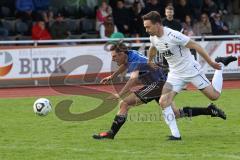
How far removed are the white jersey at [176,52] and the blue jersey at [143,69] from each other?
361 mm

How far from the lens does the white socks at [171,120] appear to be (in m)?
10.6

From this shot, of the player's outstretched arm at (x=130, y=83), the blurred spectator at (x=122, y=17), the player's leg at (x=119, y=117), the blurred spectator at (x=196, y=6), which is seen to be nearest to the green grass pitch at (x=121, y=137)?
the player's leg at (x=119, y=117)

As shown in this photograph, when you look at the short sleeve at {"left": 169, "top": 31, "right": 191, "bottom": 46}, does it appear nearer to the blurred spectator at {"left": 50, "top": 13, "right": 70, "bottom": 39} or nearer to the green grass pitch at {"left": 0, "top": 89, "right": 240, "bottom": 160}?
the green grass pitch at {"left": 0, "top": 89, "right": 240, "bottom": 160}

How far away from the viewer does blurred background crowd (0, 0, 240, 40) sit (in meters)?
22.7

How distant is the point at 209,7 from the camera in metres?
25.9

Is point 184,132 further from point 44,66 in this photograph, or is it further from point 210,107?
point 44,66

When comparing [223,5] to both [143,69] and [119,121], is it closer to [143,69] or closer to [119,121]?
[143,69]

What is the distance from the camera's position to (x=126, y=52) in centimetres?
1094

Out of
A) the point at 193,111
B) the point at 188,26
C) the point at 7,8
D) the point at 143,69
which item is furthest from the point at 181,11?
the point at 143,69

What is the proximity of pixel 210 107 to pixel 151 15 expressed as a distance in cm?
199

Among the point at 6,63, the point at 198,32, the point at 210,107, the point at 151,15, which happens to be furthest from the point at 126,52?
the point at 198,32

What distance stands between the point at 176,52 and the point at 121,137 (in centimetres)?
161

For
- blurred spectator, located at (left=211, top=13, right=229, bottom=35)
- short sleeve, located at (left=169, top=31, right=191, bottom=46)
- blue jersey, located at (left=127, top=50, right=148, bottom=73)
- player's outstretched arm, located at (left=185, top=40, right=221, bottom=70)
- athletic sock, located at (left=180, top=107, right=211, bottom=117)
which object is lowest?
blurred spectator, located at (left=211, top=13, right=229, bottom=35)

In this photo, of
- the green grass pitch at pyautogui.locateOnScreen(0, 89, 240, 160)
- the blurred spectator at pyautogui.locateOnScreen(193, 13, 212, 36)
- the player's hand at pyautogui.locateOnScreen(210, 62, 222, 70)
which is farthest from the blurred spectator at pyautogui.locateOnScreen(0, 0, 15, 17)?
the player's hand at pyautogui.locateOnScreen(210, 62, 222, 70)
